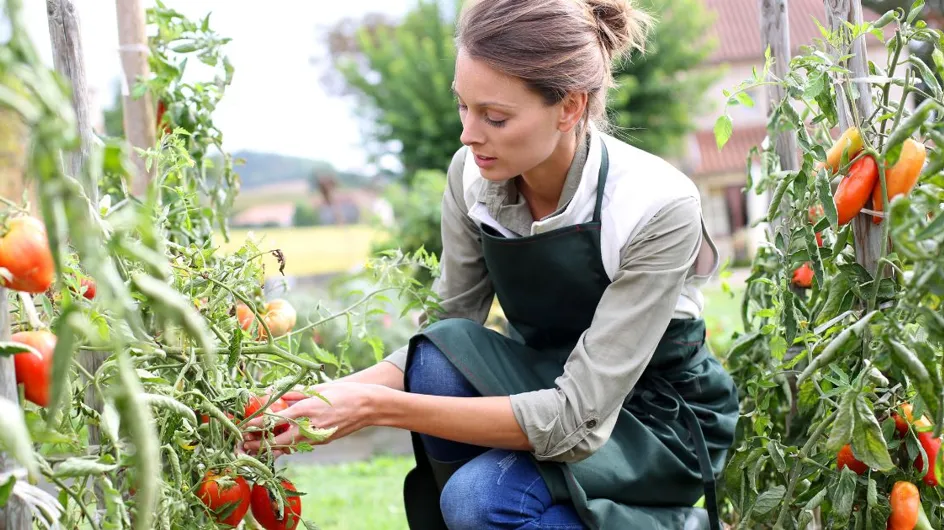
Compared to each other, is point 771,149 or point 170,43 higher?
point 170,43

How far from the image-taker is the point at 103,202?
156 centimetres

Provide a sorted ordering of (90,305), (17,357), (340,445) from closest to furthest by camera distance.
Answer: (17,357), (90,305), (340,445)

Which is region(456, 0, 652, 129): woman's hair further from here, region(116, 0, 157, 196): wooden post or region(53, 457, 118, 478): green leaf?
region(53, 457, 118, 478): green leaf

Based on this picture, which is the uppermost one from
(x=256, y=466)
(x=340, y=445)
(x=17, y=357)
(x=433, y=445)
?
(x=17, y=357)

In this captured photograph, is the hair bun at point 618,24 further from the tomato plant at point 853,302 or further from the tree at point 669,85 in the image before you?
the tree at point 669,85

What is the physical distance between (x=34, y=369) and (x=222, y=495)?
1.36 feet

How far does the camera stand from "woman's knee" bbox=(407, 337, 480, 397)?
1624mm

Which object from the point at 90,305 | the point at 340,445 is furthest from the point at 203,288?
the point at 340,445

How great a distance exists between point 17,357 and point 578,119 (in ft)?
3.19

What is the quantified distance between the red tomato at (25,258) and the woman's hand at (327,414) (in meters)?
0.48

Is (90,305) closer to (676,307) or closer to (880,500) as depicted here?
(676,307)

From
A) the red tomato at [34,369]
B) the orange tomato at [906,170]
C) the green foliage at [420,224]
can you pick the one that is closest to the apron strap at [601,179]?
the orange tomato at [906,170]

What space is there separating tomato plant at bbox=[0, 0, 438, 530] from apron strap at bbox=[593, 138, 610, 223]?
337mm

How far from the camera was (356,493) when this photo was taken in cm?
295
